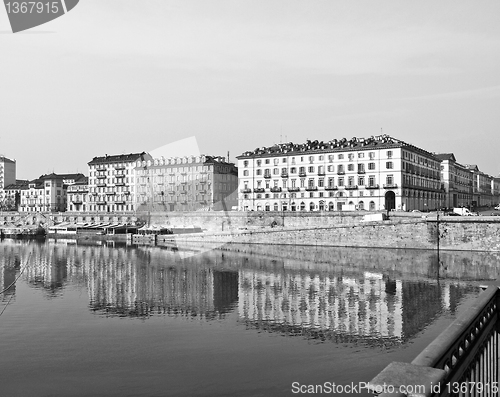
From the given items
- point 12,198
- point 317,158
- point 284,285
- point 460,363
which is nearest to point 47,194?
point 12,198

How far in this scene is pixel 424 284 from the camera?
41.8 meters

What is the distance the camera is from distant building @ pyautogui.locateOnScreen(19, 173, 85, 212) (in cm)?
15700

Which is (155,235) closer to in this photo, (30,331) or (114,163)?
(114,163)

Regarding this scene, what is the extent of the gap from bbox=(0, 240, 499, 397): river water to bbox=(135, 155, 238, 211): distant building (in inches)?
2588

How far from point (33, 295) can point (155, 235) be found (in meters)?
55.5

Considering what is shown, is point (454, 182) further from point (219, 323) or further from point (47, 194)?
point (47, 194)

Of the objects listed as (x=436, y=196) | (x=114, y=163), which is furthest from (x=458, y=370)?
(x=114, y=163)

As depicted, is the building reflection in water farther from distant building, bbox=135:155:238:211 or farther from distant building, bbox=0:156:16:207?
distant building, bbox=0:156:16:207

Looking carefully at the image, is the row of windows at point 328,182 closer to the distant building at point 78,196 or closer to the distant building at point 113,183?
the distant building at point 113,183

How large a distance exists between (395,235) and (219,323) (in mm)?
50364

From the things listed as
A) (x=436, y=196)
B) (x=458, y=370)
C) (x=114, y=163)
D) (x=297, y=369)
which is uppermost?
(x=114, y=163)

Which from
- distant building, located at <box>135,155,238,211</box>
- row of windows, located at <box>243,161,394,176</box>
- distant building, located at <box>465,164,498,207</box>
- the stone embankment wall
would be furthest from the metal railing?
distant building, located at <box>465,164,498,207</box>

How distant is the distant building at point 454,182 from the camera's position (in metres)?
130

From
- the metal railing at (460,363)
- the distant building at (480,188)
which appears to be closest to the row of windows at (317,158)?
the distant building at (480,188)
